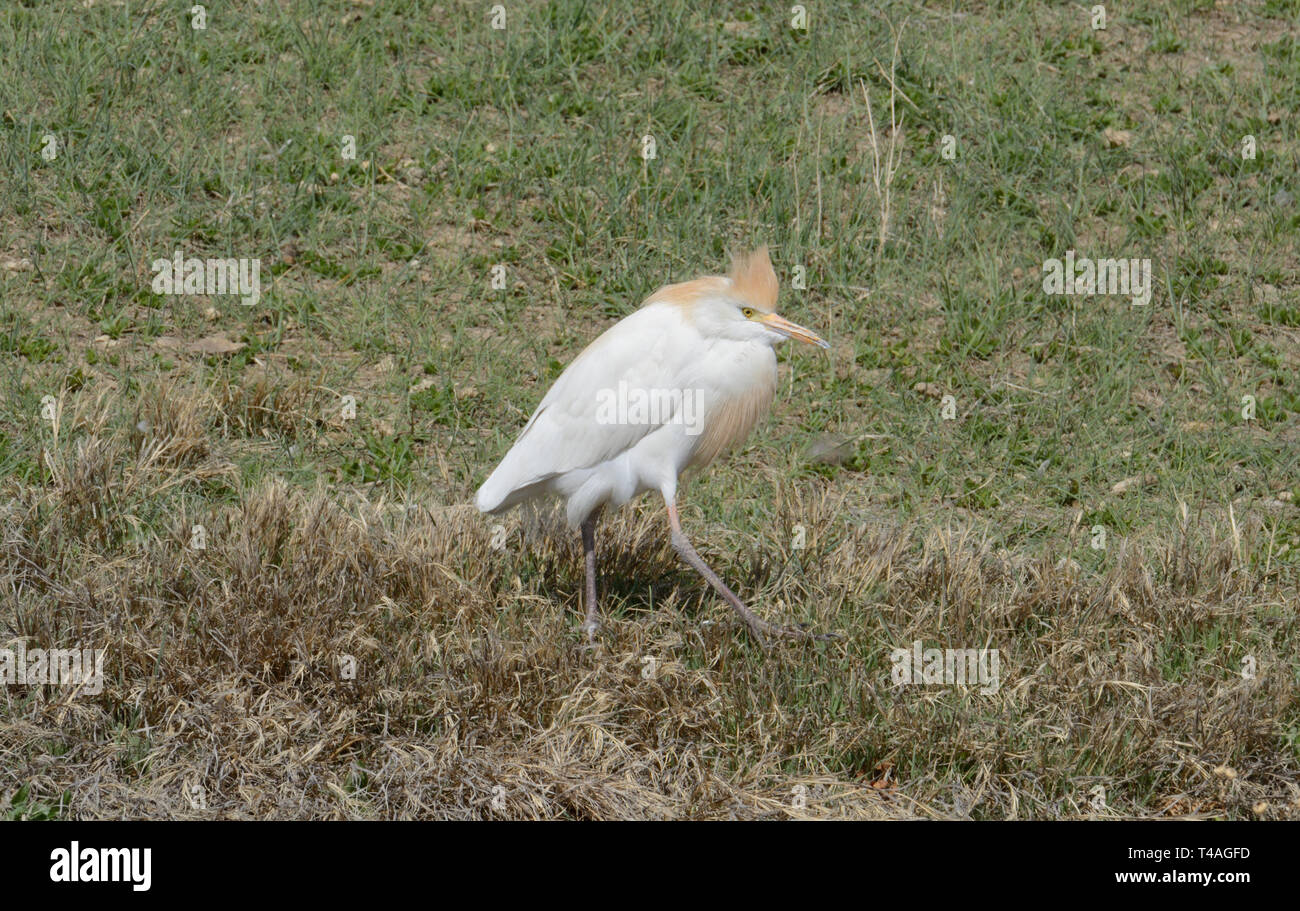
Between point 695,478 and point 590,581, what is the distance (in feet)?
3.81

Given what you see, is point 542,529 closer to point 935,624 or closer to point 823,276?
point 935,624

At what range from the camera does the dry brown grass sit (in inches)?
180

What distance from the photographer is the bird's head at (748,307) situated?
17.0 feet

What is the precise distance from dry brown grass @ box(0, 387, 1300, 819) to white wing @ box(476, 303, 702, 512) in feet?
1.14

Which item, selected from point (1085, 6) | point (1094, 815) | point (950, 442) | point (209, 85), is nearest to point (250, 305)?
point (209, 85)

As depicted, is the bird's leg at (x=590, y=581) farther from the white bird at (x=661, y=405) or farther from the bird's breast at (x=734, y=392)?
the bird's breast at (x=734, y=392)

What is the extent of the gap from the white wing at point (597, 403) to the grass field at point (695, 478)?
37cm

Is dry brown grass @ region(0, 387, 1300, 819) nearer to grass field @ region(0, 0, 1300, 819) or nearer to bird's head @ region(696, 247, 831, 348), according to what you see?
grass field @ region(0, 0, 1300, 819)

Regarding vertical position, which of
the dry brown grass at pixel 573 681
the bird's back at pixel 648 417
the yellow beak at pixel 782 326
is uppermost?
the yellow beak at pixel 782 326

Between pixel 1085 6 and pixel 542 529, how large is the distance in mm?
5808

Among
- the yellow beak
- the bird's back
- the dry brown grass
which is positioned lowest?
the dry brown grass

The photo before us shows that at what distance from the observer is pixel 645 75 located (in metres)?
8.85

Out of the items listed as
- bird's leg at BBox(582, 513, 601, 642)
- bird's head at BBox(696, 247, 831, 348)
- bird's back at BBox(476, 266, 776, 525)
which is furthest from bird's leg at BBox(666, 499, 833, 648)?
bird's head at BBox(696, 247, 831, 348)

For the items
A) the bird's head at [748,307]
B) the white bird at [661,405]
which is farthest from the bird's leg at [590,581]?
the bird's head at [748,307]
